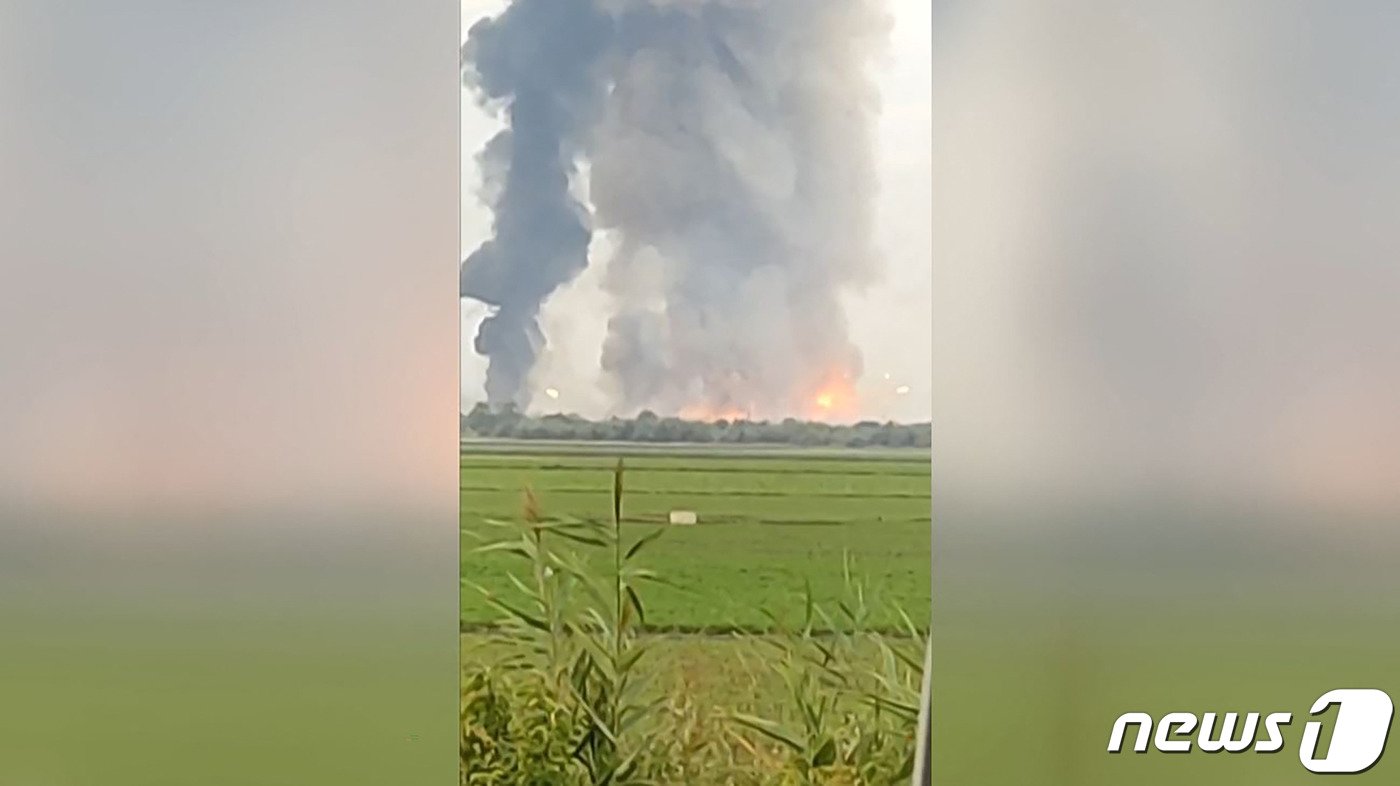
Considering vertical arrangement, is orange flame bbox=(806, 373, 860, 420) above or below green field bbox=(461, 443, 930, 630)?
above

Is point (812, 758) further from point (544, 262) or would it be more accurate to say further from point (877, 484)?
point (544, 262)

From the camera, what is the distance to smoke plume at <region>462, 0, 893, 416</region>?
140 centimetres

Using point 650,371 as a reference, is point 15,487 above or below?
below

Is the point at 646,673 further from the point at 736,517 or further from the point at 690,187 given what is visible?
the point at 690,187

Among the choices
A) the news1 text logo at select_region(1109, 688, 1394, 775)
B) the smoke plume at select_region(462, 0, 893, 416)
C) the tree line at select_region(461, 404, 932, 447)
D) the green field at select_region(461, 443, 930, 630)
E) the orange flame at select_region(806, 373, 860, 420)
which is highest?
the smoke plume at select_region(462, 0, 893, 416)

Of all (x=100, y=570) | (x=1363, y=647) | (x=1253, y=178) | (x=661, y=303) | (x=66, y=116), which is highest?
(x=66, y=116)

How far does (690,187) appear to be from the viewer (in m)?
1.41

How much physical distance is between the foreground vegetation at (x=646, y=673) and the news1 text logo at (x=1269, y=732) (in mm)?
319

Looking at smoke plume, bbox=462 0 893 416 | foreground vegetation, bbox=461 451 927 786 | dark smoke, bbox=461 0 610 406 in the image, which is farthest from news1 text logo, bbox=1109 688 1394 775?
dark smoke, bbox=461 0 610 406

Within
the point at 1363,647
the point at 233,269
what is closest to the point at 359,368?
the point at 233,269

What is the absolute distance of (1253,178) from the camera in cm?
141

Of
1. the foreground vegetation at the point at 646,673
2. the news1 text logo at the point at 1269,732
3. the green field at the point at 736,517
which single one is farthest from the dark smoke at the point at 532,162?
the news1 text logo at the point at 1269,732

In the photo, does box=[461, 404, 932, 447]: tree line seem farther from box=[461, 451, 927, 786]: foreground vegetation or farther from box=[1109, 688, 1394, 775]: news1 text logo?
box=[1109, 688, 1394, 775]: news1 text logo

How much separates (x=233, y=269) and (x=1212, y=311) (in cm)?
137
